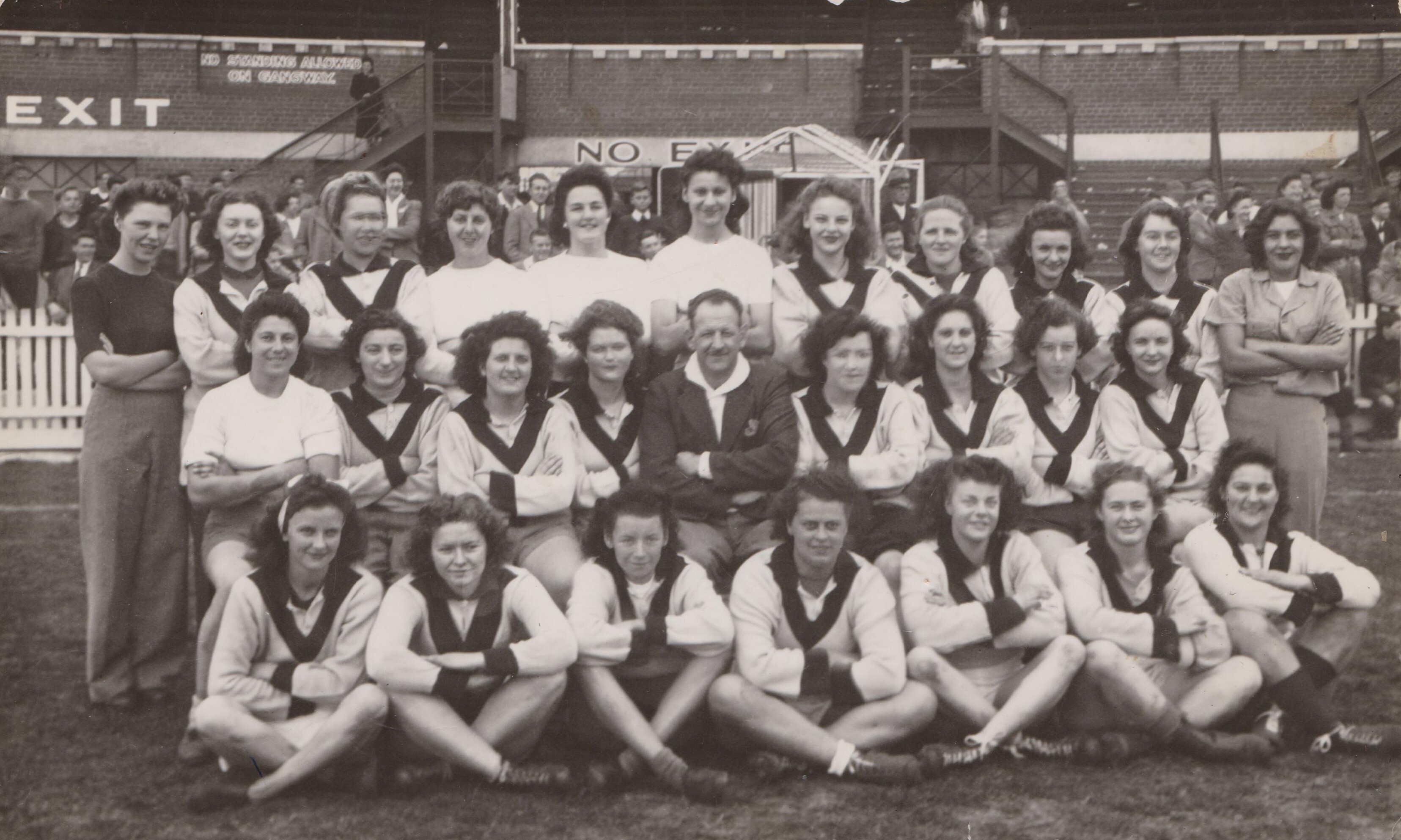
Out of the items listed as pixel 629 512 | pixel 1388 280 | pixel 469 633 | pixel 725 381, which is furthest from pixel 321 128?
pixel 469 633

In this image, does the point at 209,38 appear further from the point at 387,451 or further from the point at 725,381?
the point at 725,381

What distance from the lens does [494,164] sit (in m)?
21.0

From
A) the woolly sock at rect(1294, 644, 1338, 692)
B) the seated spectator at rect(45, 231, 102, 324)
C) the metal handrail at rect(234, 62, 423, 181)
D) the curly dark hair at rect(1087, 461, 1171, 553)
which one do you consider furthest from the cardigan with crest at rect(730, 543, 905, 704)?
the metal handrail at rect(234, 62, 423, 181)

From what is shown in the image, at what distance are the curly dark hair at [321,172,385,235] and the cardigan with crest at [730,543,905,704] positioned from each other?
6.74 feet

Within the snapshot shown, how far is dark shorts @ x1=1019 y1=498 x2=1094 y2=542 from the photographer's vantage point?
17.5 feet

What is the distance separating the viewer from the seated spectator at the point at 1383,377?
38.3 ft

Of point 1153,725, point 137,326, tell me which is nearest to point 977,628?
point 1153,725

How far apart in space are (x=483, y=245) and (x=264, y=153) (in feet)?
56.4

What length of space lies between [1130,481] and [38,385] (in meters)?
Result: 9.82

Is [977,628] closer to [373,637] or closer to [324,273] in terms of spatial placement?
[373,637]

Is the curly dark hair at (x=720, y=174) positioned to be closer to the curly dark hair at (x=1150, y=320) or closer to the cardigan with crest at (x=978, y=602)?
the curly dark hair at (x=1150, y=320)

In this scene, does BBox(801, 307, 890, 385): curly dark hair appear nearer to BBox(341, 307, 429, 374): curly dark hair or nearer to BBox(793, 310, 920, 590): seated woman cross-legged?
BBox(793, 310, 920, 590): seated woman cross-legged

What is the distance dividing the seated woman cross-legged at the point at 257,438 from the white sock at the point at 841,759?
1946mm

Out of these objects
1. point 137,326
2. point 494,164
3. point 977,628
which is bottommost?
point 977,628
